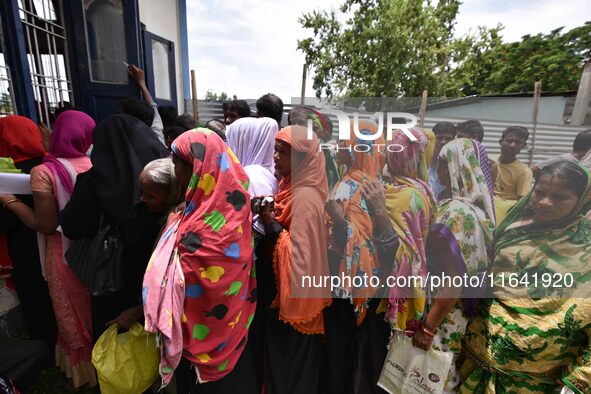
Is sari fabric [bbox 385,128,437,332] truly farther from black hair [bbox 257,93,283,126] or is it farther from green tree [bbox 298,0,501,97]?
green tree [bbox 298,0,501,97]

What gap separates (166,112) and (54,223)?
7.72 feet

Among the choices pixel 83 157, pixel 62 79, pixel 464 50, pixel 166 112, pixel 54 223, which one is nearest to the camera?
pixel 54 223

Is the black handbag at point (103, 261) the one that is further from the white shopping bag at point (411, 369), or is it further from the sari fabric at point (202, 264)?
the white shopping bag at point (411, 369)

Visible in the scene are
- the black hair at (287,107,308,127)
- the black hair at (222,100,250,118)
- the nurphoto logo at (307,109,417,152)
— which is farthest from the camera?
the black hair at (222,100,250,118)

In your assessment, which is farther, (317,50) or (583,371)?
(317,50)

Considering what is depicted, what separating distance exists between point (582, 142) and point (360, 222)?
1.00 meters

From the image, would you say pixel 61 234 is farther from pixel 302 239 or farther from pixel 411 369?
pixel 411 369

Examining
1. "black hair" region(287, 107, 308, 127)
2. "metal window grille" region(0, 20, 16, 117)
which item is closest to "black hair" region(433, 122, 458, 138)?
"black hair" region(287, 107, 308, 127)

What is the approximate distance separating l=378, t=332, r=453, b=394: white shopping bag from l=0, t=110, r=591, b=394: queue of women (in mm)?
58

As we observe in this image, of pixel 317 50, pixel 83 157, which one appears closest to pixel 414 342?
pixel 83 157

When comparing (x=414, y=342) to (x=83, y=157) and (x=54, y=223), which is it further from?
(x=83, y=157)

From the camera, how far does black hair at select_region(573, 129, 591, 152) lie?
135cm

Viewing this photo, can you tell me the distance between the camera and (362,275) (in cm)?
158

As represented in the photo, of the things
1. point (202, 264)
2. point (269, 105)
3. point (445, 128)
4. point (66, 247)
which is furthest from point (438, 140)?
point (66, 247)
